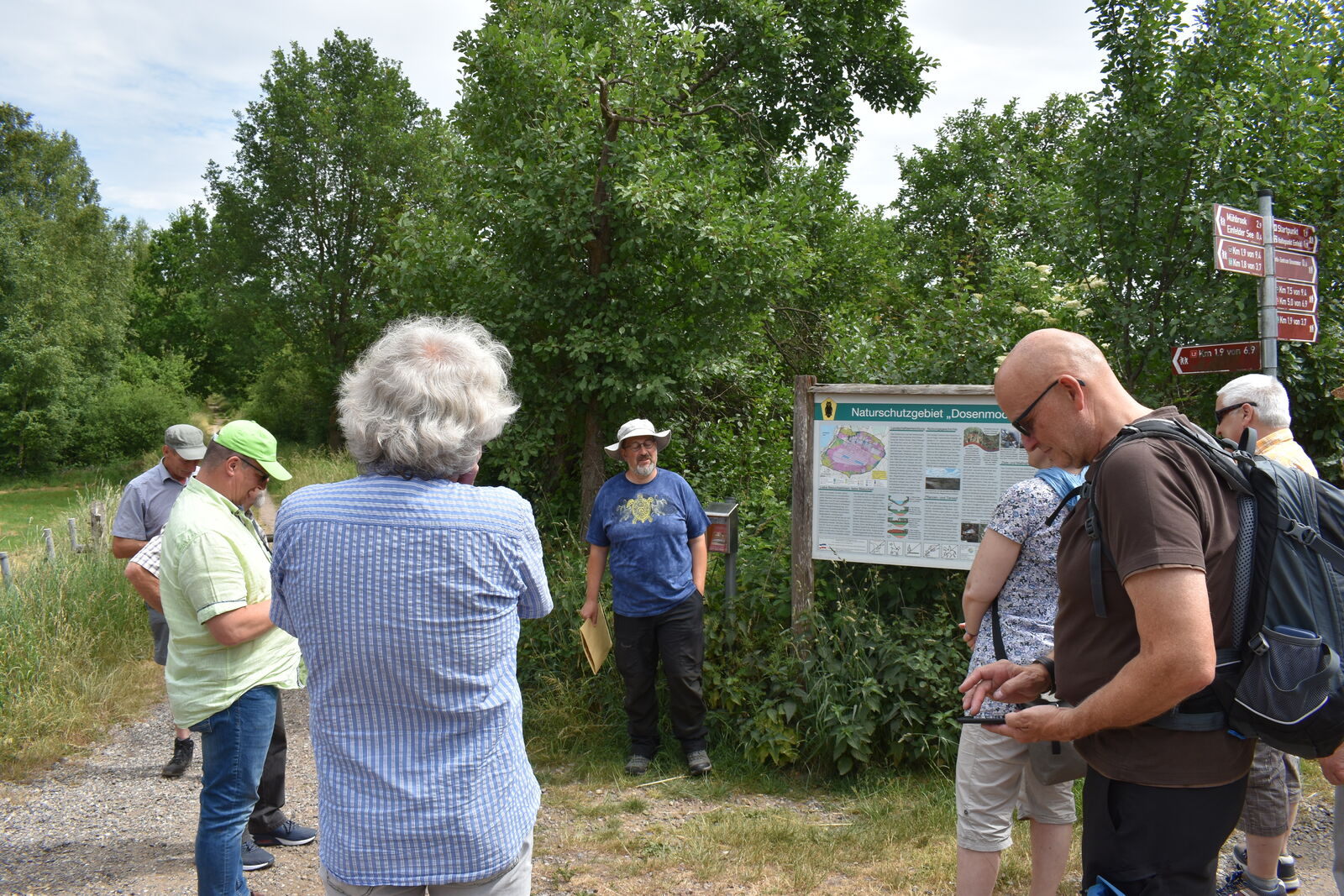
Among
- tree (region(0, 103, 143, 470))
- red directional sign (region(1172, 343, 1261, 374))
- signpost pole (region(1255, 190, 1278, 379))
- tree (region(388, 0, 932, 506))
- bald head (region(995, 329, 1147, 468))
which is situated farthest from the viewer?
tree (region(0, 103, 143, 470))

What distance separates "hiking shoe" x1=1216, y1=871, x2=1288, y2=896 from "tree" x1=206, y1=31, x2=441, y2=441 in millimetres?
27503

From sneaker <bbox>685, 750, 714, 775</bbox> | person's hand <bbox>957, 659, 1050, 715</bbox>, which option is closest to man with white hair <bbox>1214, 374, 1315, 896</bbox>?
person's hand <bbox>957, 659, 1050, 715</bbox>

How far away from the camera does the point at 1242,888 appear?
357cm

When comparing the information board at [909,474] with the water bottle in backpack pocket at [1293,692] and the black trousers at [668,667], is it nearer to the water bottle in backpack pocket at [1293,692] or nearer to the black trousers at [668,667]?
the black trousers at [668,667]

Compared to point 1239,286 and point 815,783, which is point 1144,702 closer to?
point 815,783

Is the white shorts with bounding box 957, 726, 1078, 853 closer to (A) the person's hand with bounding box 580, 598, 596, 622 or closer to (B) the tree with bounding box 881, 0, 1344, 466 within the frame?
(A) the person's hand with bounding box 580, 598, 596, 622

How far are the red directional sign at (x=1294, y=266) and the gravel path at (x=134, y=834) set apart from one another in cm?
280

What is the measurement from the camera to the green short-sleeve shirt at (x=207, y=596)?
2.83 m

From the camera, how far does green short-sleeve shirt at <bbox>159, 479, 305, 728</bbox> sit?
283cm

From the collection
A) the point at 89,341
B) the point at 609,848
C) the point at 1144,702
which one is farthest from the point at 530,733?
the point at 89,341

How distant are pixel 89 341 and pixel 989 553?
4194 cm

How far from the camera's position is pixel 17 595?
20.7 ft

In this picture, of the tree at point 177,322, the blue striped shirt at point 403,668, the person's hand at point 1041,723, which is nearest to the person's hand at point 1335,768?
the person's hand at point 1041,723

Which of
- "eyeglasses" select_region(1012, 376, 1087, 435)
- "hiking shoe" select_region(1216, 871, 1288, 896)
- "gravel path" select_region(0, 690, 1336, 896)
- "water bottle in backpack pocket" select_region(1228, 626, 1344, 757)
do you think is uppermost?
"eyeglasses" select_region(1012, 376, 1087, 435)
